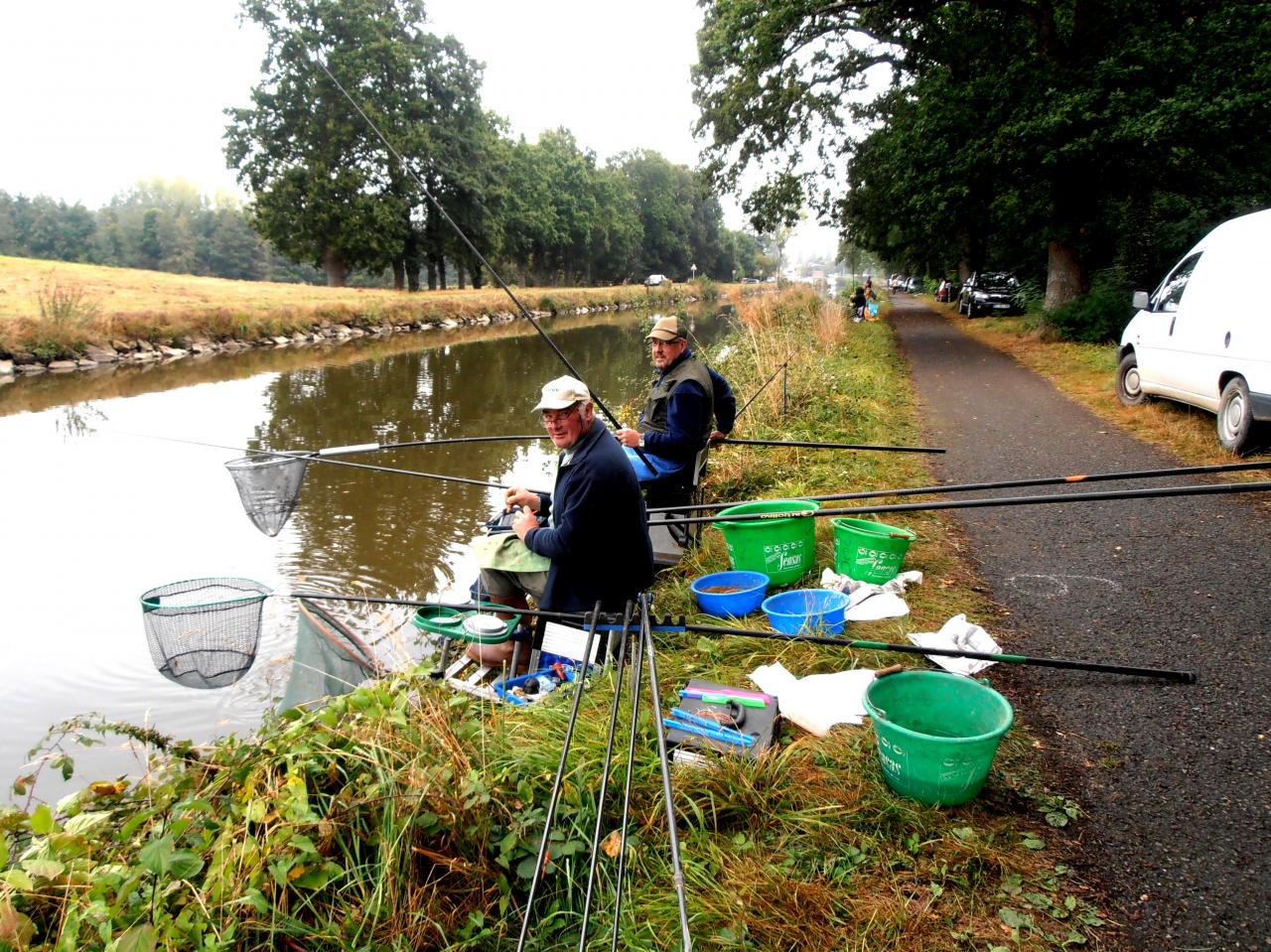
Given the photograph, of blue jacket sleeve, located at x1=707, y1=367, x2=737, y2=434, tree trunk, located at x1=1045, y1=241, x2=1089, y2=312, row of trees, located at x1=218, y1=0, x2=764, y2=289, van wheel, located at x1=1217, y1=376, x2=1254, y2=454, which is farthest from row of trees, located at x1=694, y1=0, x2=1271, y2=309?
row of trees, located at x1=218, y1=0, x2=764, y2=289

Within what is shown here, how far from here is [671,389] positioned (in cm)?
516

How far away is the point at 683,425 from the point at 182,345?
21.1 metres

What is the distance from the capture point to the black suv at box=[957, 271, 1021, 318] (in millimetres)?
23500

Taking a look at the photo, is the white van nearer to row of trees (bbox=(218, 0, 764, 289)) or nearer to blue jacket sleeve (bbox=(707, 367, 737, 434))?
blue jacket sleeve (bbox=(707, 367, 737, 434))

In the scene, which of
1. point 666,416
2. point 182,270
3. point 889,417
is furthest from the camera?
point 182,270

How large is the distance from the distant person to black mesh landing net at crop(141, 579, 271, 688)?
7.83ft

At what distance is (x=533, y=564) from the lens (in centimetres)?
400

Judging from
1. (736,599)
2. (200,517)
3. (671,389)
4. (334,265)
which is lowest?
(200,517)

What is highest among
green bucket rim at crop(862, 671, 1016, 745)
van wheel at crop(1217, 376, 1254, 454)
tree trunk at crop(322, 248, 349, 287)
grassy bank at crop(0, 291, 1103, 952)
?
tree trunk at crop(322, 248, 349, 287)

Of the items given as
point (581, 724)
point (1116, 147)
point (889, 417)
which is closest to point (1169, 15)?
point (1116, 147)

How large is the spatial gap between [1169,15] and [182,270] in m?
94.1

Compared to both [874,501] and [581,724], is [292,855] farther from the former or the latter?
[874,501]

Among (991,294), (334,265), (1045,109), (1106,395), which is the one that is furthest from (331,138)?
(1106,395)

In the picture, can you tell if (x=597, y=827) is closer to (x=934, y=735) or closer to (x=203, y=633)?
(x=934, y=735)
